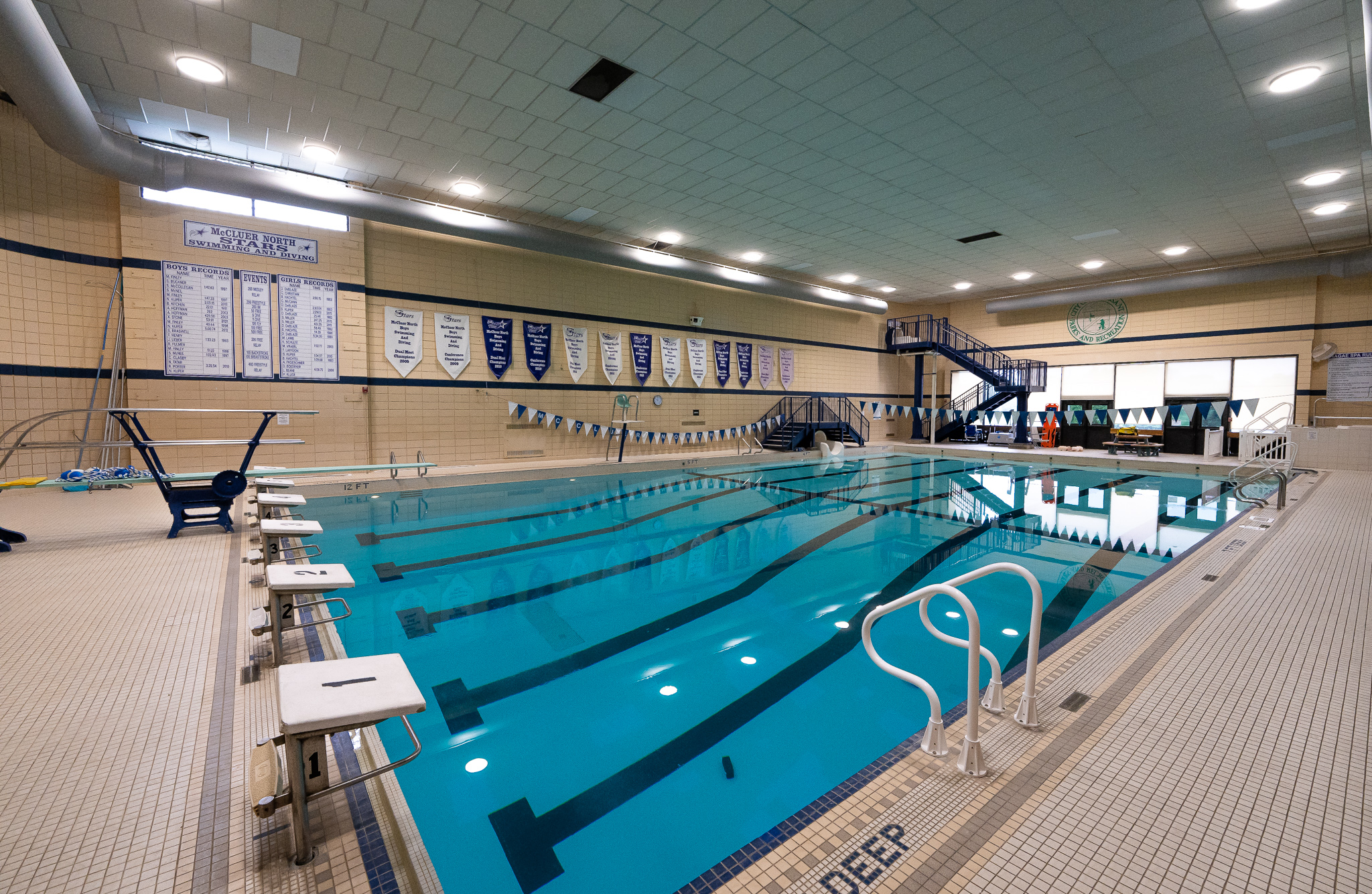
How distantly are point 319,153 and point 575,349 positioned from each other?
15.9 feet

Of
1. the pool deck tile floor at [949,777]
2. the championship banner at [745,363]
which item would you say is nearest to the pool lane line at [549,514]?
the pool deck tile floor at [949,777]

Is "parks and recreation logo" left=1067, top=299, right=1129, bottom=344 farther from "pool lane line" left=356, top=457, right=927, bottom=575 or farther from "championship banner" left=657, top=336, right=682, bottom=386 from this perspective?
"pool lane line" left=356, top=457, right=927, bottom=575

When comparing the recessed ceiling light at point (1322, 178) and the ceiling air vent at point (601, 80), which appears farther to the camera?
the recessed ceiling light at point (1322, 178)

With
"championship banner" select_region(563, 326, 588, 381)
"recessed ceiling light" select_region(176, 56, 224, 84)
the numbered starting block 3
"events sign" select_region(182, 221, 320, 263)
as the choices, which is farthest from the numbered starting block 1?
"championship banner" select_region(563, 326, 588, 381)

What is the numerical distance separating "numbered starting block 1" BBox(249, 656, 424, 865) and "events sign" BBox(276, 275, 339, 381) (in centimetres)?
784

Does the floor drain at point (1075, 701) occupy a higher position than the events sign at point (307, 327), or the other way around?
the events sign at point (307, 327)

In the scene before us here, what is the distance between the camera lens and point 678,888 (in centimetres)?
141

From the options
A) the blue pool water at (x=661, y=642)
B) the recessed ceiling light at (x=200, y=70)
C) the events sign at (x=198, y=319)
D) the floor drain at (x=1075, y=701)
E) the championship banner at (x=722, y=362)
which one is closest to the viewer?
the blue pool water at (x=661, y=642)

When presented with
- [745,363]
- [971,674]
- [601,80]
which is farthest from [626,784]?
[745,363]

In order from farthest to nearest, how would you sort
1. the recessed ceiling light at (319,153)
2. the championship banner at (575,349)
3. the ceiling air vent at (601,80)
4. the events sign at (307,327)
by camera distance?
1. the championship banner at (575,349)
2. the events sign at (307,327)
3. the recessed ceiling light at (319,153)
4. the ceiling air vent at (601,80)

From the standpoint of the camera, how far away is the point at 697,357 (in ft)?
40.5

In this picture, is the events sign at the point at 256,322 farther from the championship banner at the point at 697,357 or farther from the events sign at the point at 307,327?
the championship banner at the point at 697,357

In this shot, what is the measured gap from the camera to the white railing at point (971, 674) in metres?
1.67

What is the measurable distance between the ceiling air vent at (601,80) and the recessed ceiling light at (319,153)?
132 inches
